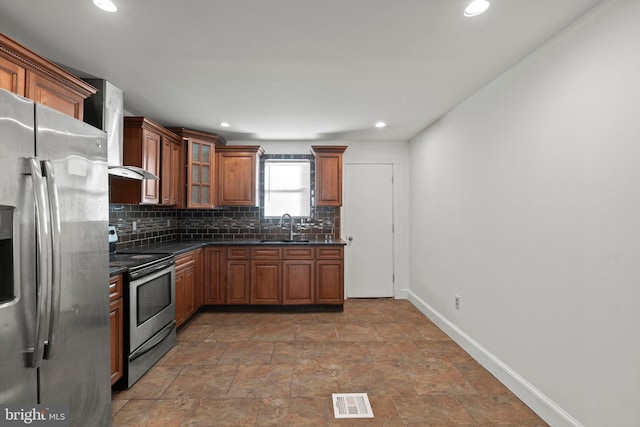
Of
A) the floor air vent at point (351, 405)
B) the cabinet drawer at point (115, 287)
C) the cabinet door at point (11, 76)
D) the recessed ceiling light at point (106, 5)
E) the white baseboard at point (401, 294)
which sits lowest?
the floor air vent at point (351, 405)

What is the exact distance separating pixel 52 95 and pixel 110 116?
68cm

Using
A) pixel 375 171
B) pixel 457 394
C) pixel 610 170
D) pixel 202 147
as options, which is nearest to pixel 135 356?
pixel 457 394

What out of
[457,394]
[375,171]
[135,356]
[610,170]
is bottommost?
[457,394]

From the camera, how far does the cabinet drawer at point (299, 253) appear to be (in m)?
4.37

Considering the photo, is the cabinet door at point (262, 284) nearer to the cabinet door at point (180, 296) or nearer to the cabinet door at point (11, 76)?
the cabinet door at point (180, 296)

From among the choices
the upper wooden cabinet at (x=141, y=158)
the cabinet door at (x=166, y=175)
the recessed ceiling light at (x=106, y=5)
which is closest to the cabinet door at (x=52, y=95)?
the recessed ceiling light at (x=106, y=5)

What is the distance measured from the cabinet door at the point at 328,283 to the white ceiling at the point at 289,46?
1984 millimetres

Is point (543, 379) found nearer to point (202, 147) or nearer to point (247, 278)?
point (247, 278)

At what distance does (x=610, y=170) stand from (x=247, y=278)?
12.3ft

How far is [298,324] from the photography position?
3936 millimetres

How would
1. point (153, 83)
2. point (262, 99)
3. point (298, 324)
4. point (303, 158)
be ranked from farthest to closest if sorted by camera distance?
point (303, 158)
point (298, 324)
point (262, 99)
point (153, 83)

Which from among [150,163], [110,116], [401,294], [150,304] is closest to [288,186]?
[150,163]

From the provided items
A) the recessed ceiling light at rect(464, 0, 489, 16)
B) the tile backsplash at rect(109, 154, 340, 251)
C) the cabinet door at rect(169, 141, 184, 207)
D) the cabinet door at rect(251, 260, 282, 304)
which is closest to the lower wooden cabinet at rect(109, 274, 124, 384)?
the cabinet door at rect(169, 141, 184, 207)

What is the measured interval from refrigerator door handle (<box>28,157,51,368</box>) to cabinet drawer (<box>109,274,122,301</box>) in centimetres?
102
